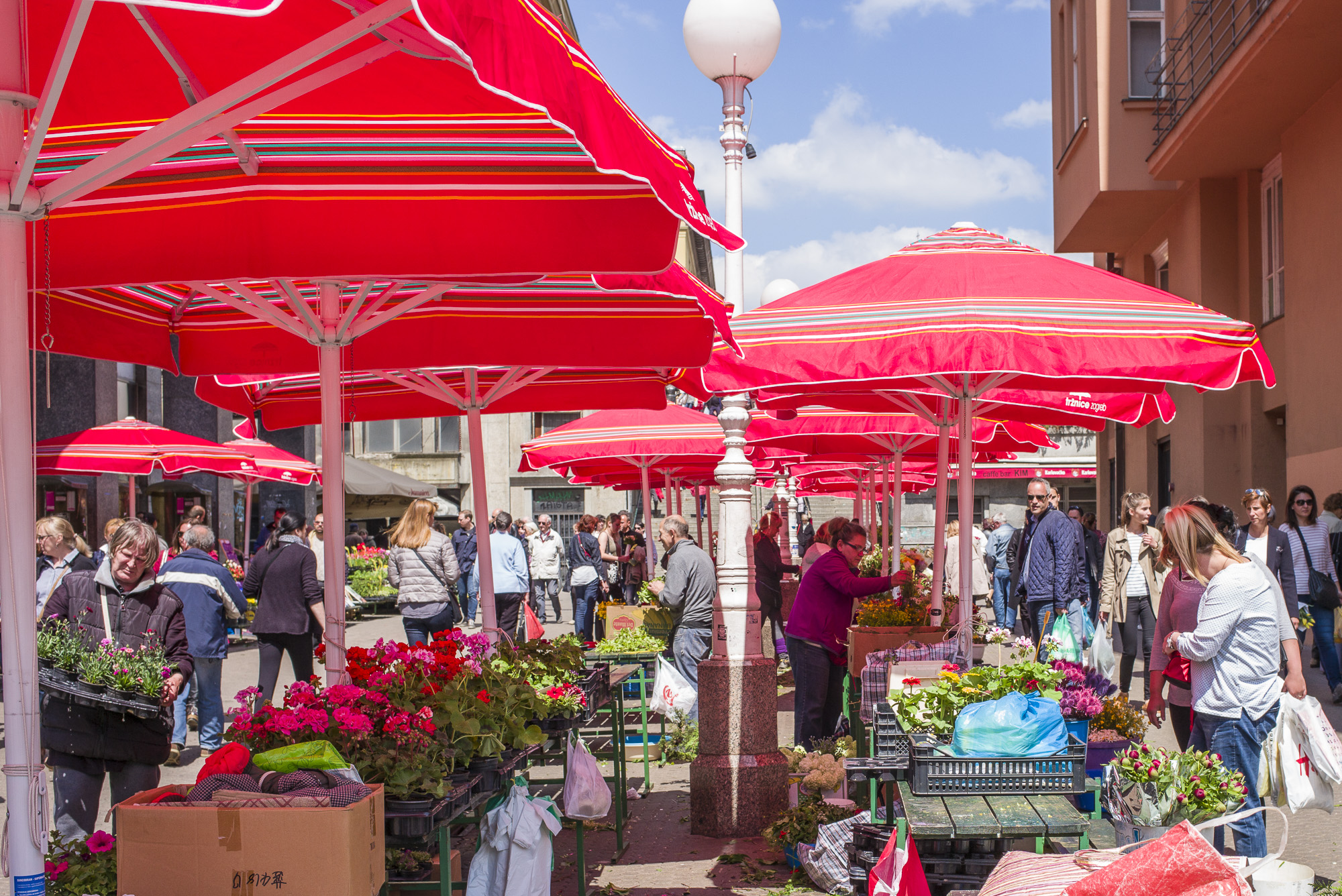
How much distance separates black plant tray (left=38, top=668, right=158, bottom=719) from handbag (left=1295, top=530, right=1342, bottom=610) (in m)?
9.44

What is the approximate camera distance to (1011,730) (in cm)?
455

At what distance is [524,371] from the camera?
287 inches

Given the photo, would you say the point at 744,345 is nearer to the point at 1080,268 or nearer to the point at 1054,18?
the point at 1080,268

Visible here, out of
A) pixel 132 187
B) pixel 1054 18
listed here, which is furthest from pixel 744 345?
pixel 1054 18

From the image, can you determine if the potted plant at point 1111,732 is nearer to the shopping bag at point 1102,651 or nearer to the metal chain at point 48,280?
the shopping bag at point 1102,651

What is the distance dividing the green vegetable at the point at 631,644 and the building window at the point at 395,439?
1464 inches

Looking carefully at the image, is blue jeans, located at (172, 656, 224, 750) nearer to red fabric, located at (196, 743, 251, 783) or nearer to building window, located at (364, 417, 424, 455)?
red fabric, located at (196, 743, 251, 783)

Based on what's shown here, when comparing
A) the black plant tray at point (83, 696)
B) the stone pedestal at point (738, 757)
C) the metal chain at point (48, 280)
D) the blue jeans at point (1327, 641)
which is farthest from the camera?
the blue jeans at point (1327, 641)

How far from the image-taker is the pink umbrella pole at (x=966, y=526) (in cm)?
658

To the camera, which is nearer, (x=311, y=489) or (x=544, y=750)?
(x=544, y=750)

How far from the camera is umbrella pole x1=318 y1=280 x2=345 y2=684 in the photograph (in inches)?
200

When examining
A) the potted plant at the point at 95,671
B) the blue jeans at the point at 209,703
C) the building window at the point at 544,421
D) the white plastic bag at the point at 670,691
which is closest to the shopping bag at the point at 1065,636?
the white plastic bag at the point at 670,691

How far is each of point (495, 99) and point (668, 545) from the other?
8515 mm

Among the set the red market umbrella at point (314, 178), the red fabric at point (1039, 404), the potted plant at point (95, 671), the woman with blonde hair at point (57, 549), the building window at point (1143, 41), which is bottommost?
the potted plant at point (95, 671)
